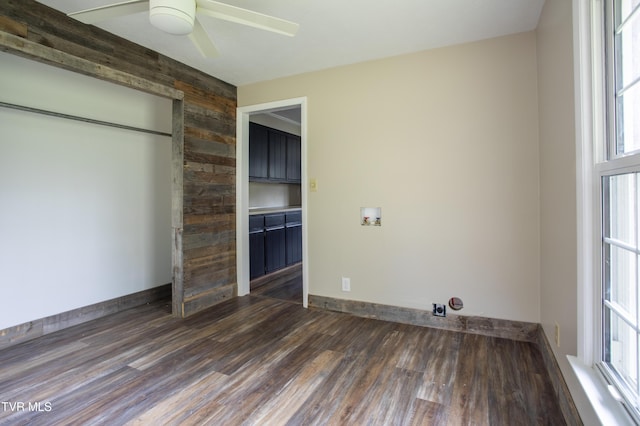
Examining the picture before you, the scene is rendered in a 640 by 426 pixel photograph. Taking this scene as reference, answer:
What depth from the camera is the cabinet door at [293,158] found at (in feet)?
18.5

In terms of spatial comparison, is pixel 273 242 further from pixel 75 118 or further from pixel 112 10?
pixel 112 10

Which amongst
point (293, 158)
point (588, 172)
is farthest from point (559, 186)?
point (293, 158)

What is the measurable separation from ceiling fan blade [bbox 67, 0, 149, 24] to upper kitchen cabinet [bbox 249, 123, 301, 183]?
2790 mm

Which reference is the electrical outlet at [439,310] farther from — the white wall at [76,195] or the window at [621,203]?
the white wall at [76,195]

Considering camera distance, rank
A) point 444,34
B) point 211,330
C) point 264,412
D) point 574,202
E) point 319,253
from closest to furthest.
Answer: point 574,202
point 264,412
point 444,34
point 211,330
point 319,253

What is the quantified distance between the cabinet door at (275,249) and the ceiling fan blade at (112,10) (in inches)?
129

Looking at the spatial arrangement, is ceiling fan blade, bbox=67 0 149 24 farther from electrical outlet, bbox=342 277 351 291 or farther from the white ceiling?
electrical outlet, bbox=342 277 351 291

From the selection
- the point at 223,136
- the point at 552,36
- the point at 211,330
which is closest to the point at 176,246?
the point at 211,330

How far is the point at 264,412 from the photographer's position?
170cm

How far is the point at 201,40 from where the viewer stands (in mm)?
2004

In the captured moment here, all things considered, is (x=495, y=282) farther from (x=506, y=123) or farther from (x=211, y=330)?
(x=211, y=330)

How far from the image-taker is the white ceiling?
215cm

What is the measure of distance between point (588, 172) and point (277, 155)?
4.38m

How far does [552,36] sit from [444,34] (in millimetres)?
807
